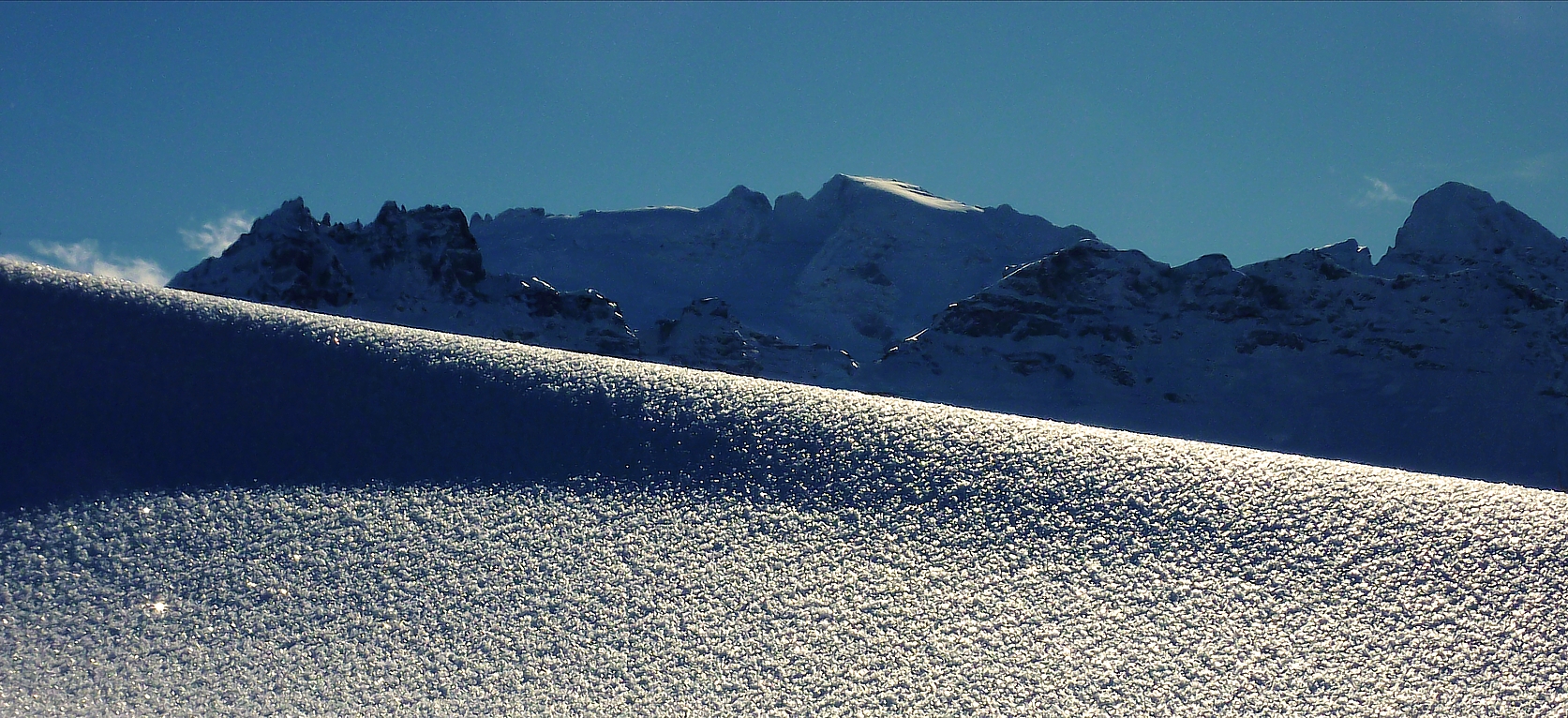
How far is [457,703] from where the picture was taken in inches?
123

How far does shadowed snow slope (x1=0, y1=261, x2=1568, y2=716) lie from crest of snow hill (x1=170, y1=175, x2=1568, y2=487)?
6726 cm

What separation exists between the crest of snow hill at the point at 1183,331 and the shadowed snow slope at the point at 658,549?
67.3 meters

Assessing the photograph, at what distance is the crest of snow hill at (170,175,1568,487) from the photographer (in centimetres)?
7544

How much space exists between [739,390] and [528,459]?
1.03 meters

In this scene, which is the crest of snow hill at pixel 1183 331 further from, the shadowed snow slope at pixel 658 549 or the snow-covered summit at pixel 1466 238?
the shadowed snow slope at pixel 658 549

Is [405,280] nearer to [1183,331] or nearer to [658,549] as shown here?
[1183,331]

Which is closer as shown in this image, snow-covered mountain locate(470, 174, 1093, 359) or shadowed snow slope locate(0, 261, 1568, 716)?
shadowed snow slope locate(0, 261, 1568, 716)

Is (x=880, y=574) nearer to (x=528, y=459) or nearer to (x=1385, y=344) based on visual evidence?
(x=528, y=459)

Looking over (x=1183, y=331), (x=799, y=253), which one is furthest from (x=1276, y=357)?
(x=799, y=253)

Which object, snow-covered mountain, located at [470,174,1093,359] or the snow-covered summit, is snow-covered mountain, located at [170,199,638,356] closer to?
snow-covered mountain, located at [470,174,1093,359]

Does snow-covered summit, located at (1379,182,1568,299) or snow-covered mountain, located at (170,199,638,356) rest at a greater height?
snow-covered summit, located at (1379,182,1568,299)

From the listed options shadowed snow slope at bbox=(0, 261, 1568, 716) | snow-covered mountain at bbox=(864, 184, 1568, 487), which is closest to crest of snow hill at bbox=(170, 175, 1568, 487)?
snow-covered mountain at bbox=(864, 184, 1568, 487)

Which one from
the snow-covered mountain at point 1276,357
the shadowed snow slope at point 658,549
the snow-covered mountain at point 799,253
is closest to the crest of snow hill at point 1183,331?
the snow-covered mountain at point 1276,357

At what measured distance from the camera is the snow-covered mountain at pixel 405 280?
309 feet
